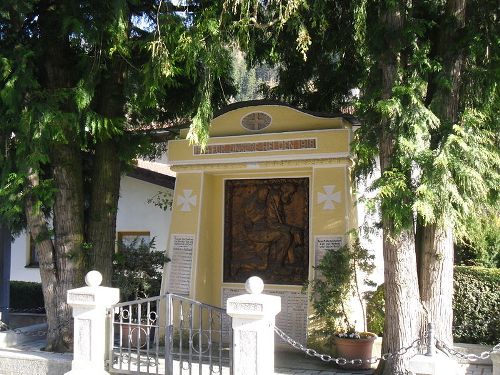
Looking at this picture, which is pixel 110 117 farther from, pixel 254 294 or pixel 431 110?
pixel 431 110

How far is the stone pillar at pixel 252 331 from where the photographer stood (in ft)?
22.1

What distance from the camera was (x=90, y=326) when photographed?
313 inches

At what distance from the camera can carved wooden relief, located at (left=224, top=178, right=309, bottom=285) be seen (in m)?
10.3

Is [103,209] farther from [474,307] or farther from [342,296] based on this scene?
[474,307]

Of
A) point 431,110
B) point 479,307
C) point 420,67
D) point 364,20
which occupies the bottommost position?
point 479,307

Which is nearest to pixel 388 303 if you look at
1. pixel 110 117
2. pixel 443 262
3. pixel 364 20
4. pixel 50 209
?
pixel 443 262

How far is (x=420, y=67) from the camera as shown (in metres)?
7.73

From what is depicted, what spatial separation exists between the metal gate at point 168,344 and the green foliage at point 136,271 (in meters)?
0.42

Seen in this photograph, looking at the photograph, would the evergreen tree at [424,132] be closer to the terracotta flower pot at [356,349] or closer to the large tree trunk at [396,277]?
the large tree trunk at [396,277]

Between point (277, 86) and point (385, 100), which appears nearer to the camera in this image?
point (385, 100)

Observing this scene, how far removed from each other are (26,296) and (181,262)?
6170mm

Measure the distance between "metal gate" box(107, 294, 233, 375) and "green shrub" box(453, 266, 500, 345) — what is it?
3.57 m

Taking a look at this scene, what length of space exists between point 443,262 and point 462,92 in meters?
2.20

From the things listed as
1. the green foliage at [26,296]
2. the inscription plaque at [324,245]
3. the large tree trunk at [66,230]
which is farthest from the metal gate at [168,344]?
the green foliage at [26,296]
